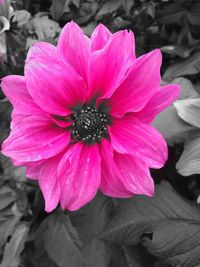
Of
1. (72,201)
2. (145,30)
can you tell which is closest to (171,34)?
(145,30)

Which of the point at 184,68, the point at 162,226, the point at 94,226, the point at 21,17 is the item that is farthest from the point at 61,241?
the point at 21,17

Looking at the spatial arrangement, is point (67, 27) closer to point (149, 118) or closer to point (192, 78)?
point (149, 118)

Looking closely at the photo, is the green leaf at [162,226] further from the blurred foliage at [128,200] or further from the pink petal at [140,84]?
the pink petal at [140,84]

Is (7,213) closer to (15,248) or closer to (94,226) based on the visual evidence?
(15,248)

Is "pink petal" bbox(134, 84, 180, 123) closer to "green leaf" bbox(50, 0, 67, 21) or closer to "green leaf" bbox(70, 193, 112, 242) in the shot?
"green leaf" bbox(70, 193, 112, 242)

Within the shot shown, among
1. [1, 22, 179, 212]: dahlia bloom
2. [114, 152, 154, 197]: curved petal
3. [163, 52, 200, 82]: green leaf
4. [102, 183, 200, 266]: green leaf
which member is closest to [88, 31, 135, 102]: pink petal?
[1, 22, 179, 212]: dahlia bloom
